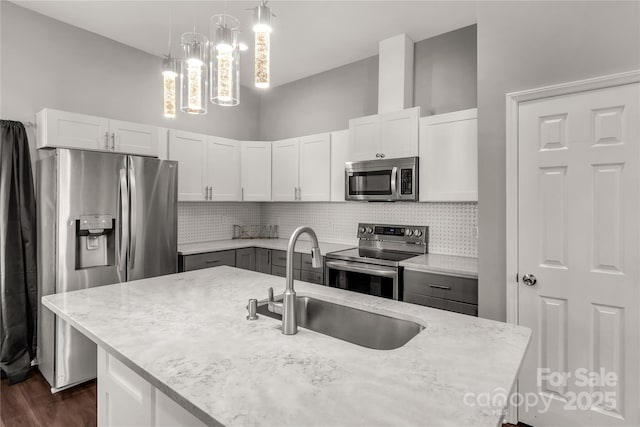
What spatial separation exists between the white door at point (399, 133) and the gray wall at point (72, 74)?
227cm

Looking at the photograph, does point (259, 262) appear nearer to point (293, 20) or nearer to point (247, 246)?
point (247, 246)

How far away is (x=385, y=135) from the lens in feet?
10.7

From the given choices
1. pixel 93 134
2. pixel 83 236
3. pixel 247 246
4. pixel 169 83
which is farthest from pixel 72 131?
pixel 247 246

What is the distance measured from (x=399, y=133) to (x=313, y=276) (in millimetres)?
1617

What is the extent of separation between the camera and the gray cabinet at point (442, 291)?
2.51m

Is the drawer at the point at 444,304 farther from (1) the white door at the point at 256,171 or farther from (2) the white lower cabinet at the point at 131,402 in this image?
(1) the white door at the point at 256,171

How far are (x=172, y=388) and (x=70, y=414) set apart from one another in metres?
2.17

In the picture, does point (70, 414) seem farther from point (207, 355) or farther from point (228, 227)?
point (228, 227)

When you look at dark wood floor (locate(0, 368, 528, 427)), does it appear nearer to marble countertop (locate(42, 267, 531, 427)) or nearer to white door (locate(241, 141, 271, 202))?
marble countertop (locate(42, 267, 531, 427))

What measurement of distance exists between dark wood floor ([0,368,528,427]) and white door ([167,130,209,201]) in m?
1.82

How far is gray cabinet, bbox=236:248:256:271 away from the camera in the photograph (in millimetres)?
3847

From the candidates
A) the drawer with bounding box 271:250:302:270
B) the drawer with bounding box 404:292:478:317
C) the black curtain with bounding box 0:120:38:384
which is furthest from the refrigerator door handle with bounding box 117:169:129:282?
the drawer with bounding box 404:292:478:317

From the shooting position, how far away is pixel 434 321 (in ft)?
4.52

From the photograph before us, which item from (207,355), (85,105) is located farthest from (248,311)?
(85,105)
